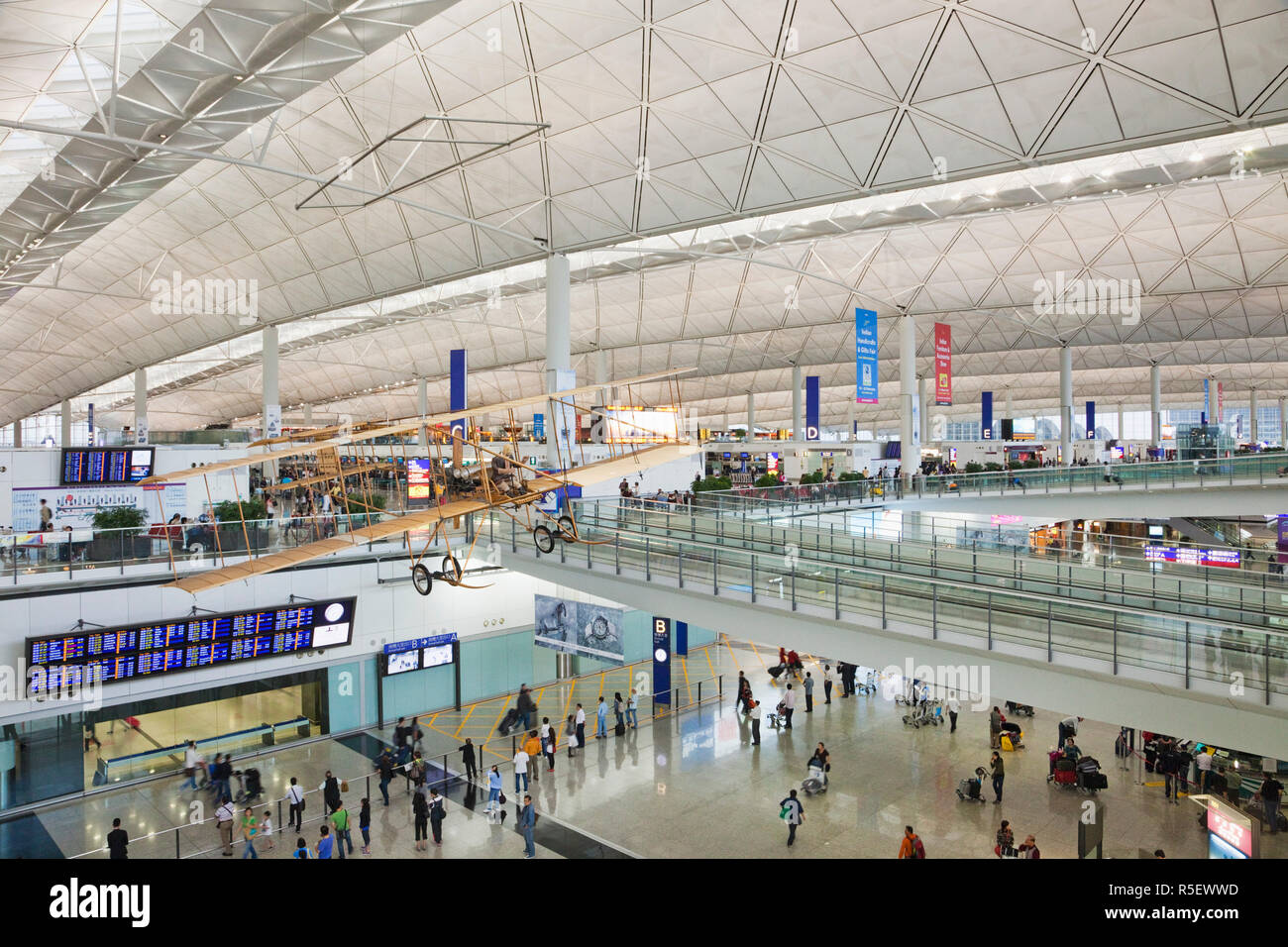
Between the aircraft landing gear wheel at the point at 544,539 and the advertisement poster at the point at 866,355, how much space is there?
15741mm

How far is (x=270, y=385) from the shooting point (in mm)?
39469

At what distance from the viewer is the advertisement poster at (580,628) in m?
21.2

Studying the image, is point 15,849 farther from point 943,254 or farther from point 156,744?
point 943,254

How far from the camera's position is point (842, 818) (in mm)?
15773

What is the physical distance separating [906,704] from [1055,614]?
12907 mm

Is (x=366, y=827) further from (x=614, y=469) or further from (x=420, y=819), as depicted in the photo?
(x=614, y=469)

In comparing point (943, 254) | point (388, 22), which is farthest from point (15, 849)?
point (943, 254)

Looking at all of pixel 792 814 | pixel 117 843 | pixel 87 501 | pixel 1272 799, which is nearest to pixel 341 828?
pixel 117 843

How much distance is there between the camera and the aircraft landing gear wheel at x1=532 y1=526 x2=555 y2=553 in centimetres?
1858

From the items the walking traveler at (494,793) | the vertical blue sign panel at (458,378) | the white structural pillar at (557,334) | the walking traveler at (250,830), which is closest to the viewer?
the walking traveler at (250,830)

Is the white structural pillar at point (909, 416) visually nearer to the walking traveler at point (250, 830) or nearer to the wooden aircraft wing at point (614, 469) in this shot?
the wooden aircraft wing at point (614, 469)

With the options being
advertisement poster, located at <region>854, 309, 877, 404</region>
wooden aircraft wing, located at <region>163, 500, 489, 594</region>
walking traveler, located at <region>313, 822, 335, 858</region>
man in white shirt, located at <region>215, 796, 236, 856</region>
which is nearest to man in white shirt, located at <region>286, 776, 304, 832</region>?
man in white shirt, located at <region>215, 796, 236, 856</region>

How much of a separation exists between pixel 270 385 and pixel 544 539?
26561mm

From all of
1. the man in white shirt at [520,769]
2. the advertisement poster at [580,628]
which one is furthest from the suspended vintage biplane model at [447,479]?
the man in white shirt at [520,769]
